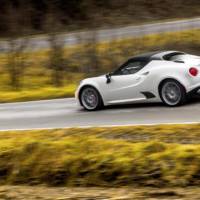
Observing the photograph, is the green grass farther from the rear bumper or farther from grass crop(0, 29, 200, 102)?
the rear bumper

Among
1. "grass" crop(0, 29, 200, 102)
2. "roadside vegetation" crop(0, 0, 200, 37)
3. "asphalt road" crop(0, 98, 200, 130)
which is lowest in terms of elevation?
"asphalt road" crop(0, 98, 200, 130)

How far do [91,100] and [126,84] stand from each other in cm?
123

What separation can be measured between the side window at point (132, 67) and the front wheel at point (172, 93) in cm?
82

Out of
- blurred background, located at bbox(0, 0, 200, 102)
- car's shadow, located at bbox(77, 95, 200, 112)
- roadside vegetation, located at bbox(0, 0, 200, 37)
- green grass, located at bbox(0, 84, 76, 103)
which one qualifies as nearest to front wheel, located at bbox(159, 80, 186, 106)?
car's shadow, located at bbox(77, 95, 200, 112)

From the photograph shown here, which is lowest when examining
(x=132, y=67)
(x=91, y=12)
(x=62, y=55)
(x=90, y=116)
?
(x=90, y=116)

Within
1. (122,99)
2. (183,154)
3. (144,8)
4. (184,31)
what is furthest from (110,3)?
(183,154)

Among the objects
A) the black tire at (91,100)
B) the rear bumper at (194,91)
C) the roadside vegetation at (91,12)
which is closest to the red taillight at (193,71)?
the rear bumper at (194,91)

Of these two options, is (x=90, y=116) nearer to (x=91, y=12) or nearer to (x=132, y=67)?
(x=132, y=67)

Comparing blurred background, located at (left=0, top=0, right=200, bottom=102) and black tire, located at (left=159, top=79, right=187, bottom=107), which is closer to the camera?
black tire, located at (left=159, top=79, right=187, bottom=107)

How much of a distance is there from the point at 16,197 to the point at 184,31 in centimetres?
2289

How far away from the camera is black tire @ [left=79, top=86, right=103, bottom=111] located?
54.0 feet

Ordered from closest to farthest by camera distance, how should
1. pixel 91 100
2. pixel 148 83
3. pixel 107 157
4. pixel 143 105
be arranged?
pixel 107 157, pixel 148 83, pixel 143 105, pixel 91 100

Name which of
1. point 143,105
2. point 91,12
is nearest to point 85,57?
point 143,105

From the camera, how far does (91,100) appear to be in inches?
654
